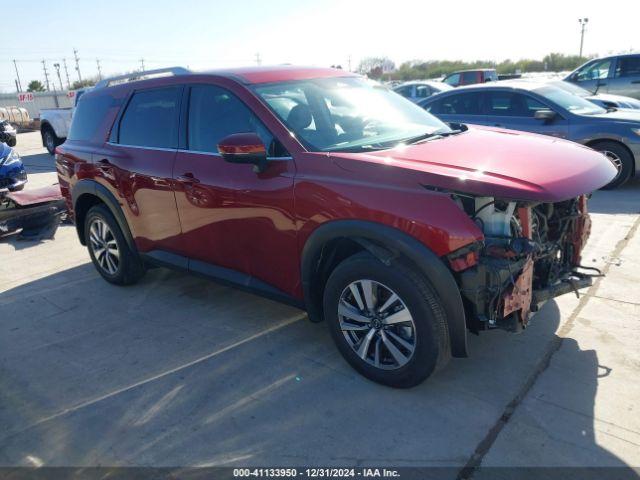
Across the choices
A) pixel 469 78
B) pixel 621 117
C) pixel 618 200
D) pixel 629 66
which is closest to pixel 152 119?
pixel 618 200

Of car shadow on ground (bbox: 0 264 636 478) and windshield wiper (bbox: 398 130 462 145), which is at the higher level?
windshield wiper (bbox: 398 130 462 145)

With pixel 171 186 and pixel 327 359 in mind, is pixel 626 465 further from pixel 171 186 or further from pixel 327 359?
pixel 171 186

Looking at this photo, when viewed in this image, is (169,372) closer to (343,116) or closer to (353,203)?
(353,203)

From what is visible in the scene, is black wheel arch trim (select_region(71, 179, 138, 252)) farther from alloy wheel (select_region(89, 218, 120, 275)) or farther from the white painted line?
the white painted line

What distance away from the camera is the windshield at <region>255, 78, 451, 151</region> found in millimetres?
3451

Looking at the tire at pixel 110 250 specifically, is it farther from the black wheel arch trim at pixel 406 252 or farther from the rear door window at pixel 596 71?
the rear door window at pixel 596 71

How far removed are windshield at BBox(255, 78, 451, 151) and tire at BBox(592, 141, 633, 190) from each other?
4.54 meters

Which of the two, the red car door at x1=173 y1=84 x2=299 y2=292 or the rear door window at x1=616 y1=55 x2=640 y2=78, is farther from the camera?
the rear door window at x1=616 y1=55 x2=640 y2=78

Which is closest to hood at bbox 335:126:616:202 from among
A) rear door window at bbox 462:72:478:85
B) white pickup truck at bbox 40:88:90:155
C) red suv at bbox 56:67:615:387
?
red suv at bbox 56:67:615:387

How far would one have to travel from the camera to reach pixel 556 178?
9.17 feet

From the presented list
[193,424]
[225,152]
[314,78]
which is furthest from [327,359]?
[314,78]

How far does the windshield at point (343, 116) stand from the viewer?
3.45m

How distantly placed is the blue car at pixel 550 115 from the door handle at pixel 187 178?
4700mm

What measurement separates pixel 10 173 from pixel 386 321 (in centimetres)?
726
